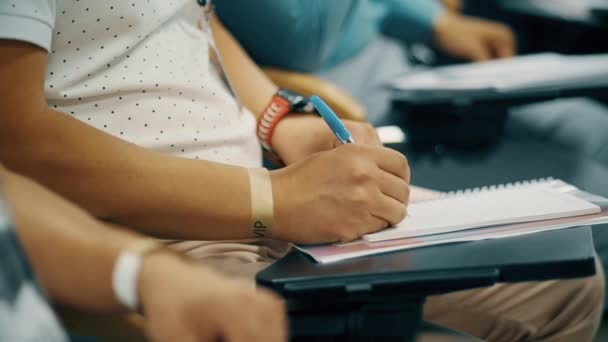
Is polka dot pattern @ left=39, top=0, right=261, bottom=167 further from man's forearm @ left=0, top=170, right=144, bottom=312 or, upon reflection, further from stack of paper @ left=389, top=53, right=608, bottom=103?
stack of paper @ left=389, top=53, right=608, bottom=103

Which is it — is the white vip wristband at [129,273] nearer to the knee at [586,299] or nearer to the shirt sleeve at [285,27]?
the knee at [586,299]

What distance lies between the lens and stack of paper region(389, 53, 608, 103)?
1.19 metres

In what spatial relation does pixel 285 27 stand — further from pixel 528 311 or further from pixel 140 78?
pixel 528 311

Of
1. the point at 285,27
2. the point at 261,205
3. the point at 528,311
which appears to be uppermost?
the point at 285,27

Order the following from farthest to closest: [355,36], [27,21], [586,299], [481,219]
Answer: [355,36] < [586,299] < [481,219] < [27,21]

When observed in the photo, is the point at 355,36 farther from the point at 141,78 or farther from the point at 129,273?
the point at 129,273

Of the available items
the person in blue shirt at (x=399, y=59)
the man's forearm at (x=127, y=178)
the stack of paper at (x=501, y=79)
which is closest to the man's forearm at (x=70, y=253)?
the man's forearm at (x=127, y=178)

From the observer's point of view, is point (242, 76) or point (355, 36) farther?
point (355, 36)

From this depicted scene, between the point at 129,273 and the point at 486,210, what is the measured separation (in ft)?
1.32

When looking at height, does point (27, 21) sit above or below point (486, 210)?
above

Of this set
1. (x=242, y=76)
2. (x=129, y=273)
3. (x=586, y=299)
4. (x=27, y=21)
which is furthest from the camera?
(x=242, y=76)

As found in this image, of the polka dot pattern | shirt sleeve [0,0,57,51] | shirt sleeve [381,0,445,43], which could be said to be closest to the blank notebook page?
the polka dot pattern

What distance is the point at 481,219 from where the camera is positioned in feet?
2.25

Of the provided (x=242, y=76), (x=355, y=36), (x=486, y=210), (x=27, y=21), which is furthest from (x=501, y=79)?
(x=27, y=21)
